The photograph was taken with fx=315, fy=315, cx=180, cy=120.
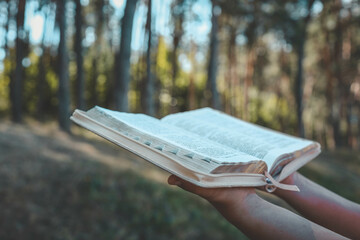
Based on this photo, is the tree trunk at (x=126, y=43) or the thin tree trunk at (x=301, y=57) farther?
the thin tree trunk at (x=301, y=57)

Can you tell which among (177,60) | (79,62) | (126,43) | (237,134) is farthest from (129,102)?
(177,60)

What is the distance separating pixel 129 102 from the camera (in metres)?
7.79

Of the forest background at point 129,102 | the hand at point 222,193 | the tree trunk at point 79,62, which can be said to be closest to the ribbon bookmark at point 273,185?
the hand at point 222,193

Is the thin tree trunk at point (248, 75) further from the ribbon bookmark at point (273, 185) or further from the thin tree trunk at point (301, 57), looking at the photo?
the ribbon bookmark at point (273, 185)

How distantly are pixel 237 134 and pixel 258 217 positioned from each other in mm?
485

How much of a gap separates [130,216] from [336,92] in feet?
59.9

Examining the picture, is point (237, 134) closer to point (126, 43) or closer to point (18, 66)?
point (126, 43)

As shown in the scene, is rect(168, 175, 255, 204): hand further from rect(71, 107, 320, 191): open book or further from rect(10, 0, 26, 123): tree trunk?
rect(10, 0, 26, 123): tree trunk

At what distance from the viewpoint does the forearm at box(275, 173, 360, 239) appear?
1116 millimetres

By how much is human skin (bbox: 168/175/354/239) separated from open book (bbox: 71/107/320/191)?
45 millimetres

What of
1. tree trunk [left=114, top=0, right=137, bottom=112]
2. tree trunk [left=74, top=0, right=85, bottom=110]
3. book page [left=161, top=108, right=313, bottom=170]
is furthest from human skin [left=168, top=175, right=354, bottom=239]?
tree trunk [left=74, top=0, right=85, bottom=110]

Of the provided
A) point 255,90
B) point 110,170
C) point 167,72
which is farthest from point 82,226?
point 255,90

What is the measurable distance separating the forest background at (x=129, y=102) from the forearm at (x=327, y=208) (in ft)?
10.2

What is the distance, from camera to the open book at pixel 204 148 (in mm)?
885
